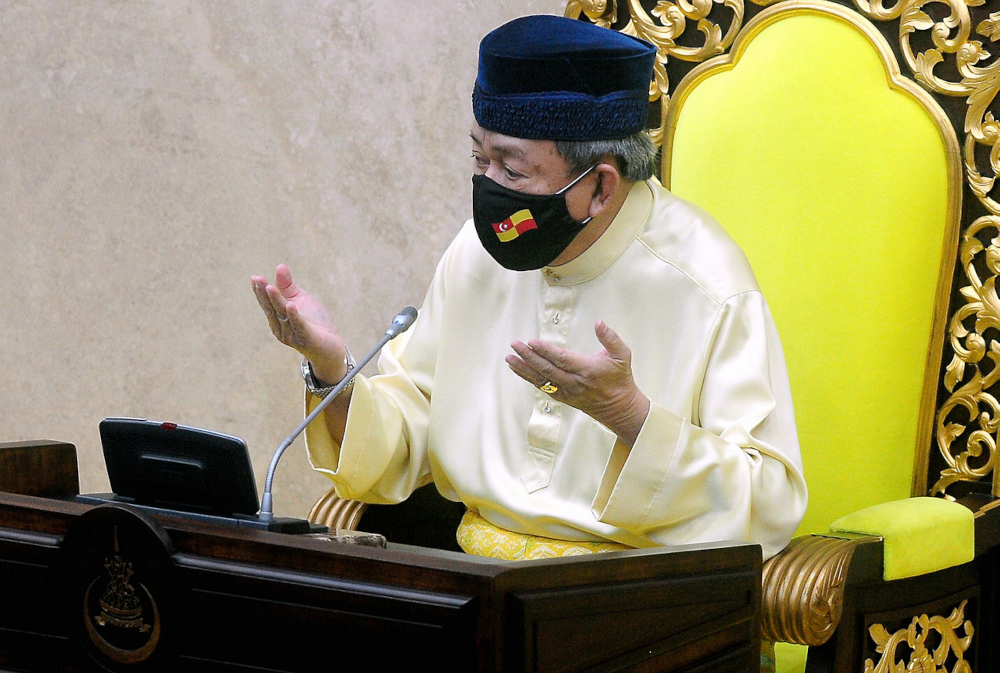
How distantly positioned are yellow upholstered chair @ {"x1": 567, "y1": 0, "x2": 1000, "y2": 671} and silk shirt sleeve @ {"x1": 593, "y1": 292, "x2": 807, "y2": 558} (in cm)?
38

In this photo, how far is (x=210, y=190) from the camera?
400 centimetres

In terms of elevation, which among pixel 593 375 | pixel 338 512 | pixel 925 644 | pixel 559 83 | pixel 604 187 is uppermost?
pixel 559 83

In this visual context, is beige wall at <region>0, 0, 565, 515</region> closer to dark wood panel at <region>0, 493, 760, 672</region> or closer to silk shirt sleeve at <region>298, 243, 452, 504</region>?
silk shirt sleeve at <region>298, 243, 452, 504</region>

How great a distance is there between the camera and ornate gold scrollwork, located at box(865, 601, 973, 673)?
2.20 m

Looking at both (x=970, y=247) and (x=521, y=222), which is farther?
(x=970, y=247)

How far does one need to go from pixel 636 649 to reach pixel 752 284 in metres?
0.97

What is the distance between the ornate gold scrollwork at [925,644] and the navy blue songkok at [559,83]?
1.05 metres

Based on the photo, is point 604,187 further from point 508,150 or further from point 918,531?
point 918,531

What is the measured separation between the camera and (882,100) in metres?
2.68

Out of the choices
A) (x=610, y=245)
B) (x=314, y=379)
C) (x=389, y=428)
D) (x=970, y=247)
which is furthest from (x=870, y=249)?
(x=314, y=379)

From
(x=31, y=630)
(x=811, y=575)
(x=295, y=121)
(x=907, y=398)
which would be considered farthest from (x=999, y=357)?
(x=295, y=121)

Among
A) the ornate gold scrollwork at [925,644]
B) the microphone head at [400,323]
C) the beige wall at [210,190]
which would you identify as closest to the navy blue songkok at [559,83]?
the microphone head at [400,323]

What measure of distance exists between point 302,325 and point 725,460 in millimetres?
778

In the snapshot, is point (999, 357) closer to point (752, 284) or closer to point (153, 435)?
point (752, 284)
